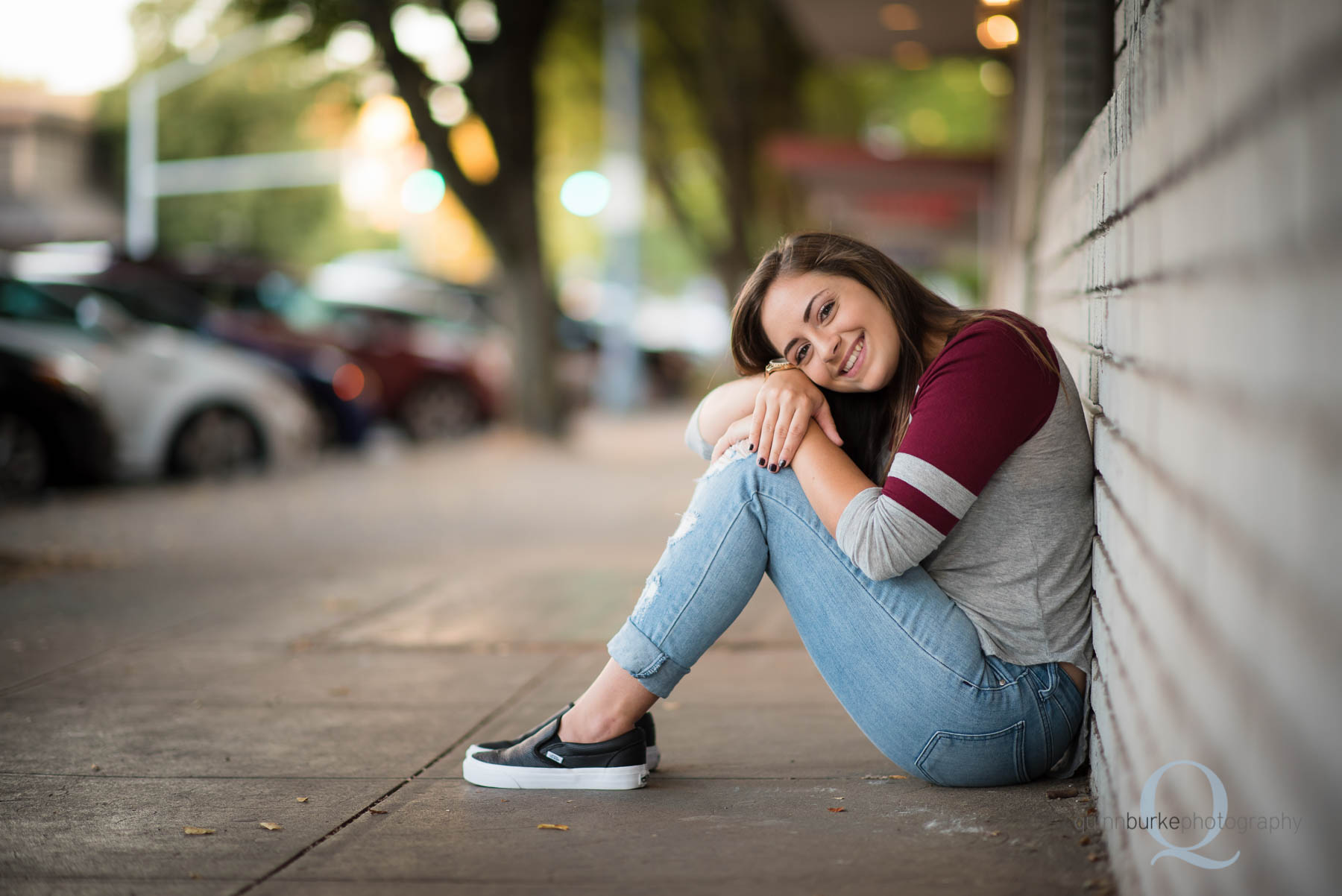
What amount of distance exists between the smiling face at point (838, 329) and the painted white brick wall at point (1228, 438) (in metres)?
0.57

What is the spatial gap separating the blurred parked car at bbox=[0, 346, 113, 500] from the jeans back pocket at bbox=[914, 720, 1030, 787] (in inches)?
307

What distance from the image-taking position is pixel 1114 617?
8.25 feet

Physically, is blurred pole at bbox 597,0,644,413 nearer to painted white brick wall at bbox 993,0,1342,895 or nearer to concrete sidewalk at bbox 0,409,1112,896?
concrete sidewalk at bbox 0,409,1112,896

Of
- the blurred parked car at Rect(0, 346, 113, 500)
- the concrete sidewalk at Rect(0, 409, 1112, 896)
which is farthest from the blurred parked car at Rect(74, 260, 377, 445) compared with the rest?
the concrete sidewalk at Rect(0, 409, 1112, 896)

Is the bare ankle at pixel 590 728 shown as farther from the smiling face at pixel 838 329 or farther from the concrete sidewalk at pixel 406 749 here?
the smiling face at pixel 838 329

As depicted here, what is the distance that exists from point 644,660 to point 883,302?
970 millimetres

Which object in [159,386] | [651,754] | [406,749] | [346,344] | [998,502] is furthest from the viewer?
[346,344]

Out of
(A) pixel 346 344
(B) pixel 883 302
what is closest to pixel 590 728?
(B) pixel 883 302

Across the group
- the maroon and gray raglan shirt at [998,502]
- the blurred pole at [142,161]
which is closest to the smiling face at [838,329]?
the maroon and gray raglan shirt at [998,502]

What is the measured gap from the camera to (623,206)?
23.2 meters

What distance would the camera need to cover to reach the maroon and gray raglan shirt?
2.68 m

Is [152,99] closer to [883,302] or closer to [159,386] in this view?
[159,386]

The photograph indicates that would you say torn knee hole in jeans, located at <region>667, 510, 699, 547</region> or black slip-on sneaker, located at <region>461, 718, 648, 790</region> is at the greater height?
torn knee hole in jeans, located at <region>667, 510, 699, 547</region>

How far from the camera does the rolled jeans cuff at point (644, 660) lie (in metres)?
3.00
